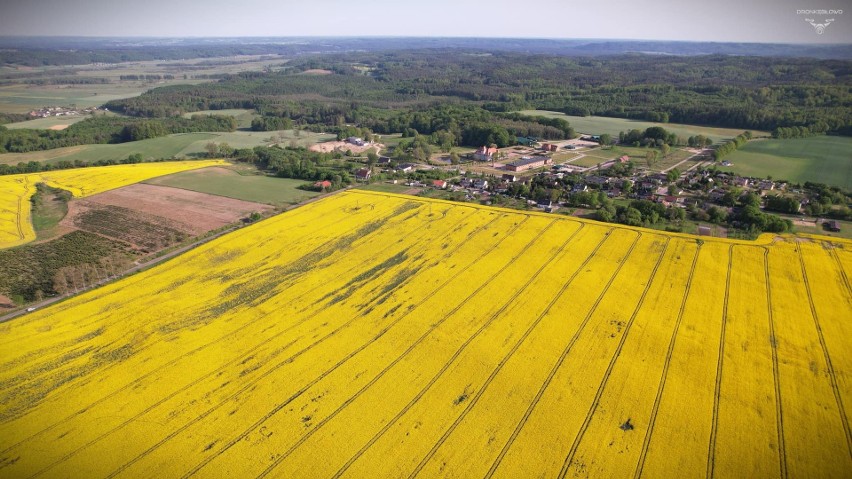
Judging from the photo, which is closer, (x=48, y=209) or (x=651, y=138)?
(x=48, y=209)

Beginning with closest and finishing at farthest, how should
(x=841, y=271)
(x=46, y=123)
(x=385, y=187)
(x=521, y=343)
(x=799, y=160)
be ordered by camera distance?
(x=521, y=343), (x=841, y=271), (x=385, y=187), (x=799, y=160), (x=46, y=123)

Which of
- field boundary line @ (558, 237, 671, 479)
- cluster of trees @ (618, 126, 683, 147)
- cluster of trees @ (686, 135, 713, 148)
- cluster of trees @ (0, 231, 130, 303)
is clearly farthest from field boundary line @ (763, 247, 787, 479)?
cluster of trees @ (686, 135, 713, 148)

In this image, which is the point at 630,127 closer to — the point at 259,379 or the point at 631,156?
the point at 631,156

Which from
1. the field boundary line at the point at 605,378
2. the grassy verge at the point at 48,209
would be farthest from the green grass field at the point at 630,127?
the grassy verge at the point at 48,209

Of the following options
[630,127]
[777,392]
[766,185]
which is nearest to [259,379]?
[777,392]

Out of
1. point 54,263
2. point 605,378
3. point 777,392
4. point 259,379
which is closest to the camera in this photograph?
point 777,392

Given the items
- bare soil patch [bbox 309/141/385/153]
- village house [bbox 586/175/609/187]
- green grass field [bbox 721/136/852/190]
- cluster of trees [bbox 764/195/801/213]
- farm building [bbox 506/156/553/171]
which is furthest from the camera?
bare soil patch [bbox 309/141/385/153]

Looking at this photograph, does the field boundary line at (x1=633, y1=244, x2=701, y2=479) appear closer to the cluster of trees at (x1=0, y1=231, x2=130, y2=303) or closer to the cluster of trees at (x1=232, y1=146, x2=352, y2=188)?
the cluster of trees at (x1=0, y1=231, x2=130, y2=303)
